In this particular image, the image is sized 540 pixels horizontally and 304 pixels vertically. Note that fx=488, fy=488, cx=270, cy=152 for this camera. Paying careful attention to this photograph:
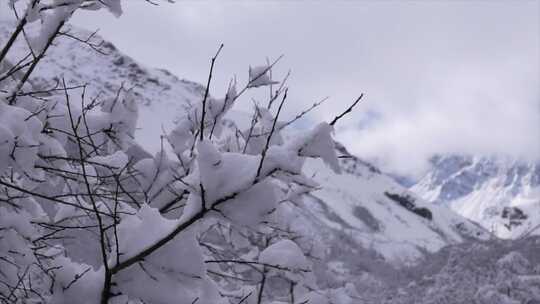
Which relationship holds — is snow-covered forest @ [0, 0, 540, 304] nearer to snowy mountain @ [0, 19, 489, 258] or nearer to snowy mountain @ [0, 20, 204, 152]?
snowy mountain @ [0, 19, 489, 258]

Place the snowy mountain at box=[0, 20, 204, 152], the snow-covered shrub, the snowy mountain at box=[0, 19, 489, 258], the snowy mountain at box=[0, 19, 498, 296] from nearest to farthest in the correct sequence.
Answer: the snow-covered shrub < the snowy mountain at box=[0, 19, 498, 296] < the snowy mountain at box=[0, 19, 489, 258] < the snowy mountain at box=[0, 20, 204, 152]

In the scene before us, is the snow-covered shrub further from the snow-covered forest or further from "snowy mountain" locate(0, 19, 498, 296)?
"snowy mountain" locate(0, 19, 498, 296)

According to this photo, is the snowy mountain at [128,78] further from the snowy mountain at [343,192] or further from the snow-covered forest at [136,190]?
the snow-covered forest at [136,190]

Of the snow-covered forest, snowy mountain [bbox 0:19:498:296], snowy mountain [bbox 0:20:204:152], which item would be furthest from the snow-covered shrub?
snowy mountain [bbox 0:20:204:152]

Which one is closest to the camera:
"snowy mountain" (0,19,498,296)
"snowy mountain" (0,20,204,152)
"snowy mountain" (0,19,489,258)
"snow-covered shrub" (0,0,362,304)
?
"snow-covered shrub" (0,0,362,304)

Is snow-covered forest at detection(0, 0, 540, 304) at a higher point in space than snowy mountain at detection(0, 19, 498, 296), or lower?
lower

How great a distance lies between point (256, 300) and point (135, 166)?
1.02 m

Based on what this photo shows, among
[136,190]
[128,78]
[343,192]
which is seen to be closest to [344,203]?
[343,192]

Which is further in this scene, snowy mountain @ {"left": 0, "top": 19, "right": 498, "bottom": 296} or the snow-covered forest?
snowy mountain @ {"left": 0, "top": 19, "right": 498, "bottom": 296}

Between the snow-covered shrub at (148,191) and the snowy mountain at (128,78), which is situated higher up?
the snowy mountain at (128,78)

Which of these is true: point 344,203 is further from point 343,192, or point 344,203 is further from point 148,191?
point 148,191

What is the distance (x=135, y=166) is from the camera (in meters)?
2.48

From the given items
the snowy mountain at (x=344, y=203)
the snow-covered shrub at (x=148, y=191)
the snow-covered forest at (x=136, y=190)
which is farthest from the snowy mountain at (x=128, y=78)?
the snow-covered shrub at (x=148, y=191)

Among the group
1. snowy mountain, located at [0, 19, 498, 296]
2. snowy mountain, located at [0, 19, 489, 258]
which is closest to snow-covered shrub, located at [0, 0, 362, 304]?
snowy mountain, located at [0, 19, 498, 296]
